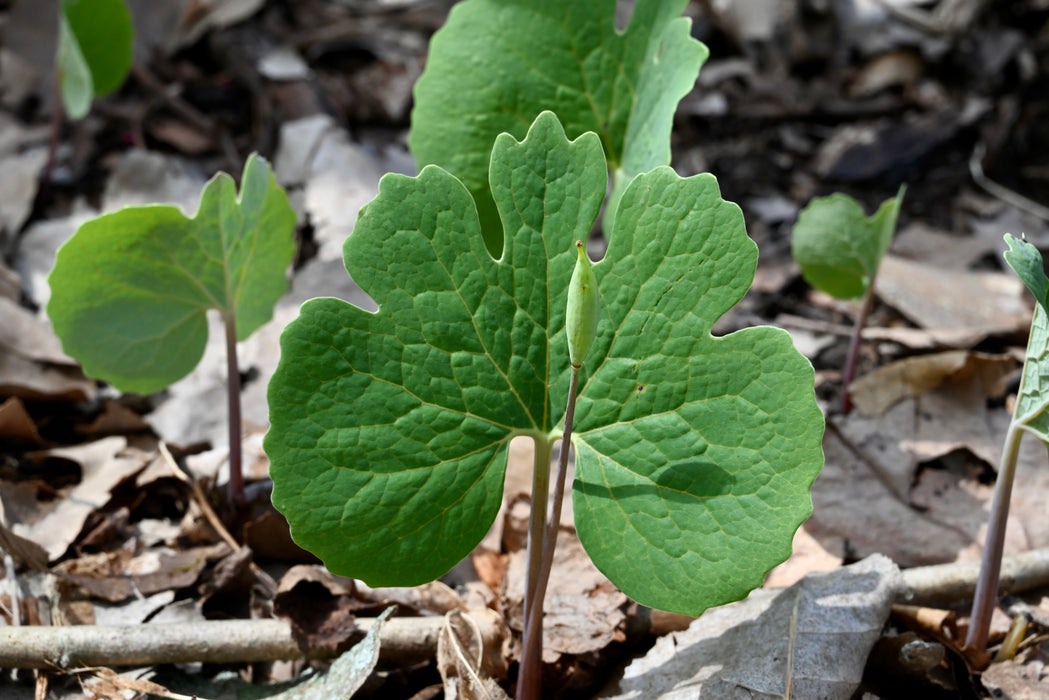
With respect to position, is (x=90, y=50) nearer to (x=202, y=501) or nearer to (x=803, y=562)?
(x=202, y=501)

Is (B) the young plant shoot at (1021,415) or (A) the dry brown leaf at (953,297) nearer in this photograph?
(B) the young plant shoot at (1021,415)

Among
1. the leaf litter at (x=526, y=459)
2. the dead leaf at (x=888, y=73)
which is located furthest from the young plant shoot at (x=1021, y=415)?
the dead leaf at (x=888, y=73)

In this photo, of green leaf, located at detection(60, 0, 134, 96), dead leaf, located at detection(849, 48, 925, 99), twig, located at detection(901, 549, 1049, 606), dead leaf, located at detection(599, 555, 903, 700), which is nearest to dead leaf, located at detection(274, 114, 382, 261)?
green leaf, located at detection(60, 0, 134, 96)

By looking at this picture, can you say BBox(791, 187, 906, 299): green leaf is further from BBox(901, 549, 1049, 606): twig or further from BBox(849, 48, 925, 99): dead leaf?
BBox(849, 48, 925, 99): dead leaf

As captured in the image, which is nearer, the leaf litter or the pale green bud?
the pale green bud

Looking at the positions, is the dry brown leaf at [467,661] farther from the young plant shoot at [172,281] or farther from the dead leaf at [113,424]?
the dead leaf at [113,424]

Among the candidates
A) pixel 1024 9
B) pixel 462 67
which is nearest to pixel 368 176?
pixel 462 67

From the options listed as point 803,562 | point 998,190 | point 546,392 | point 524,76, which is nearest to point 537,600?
point 546,392
